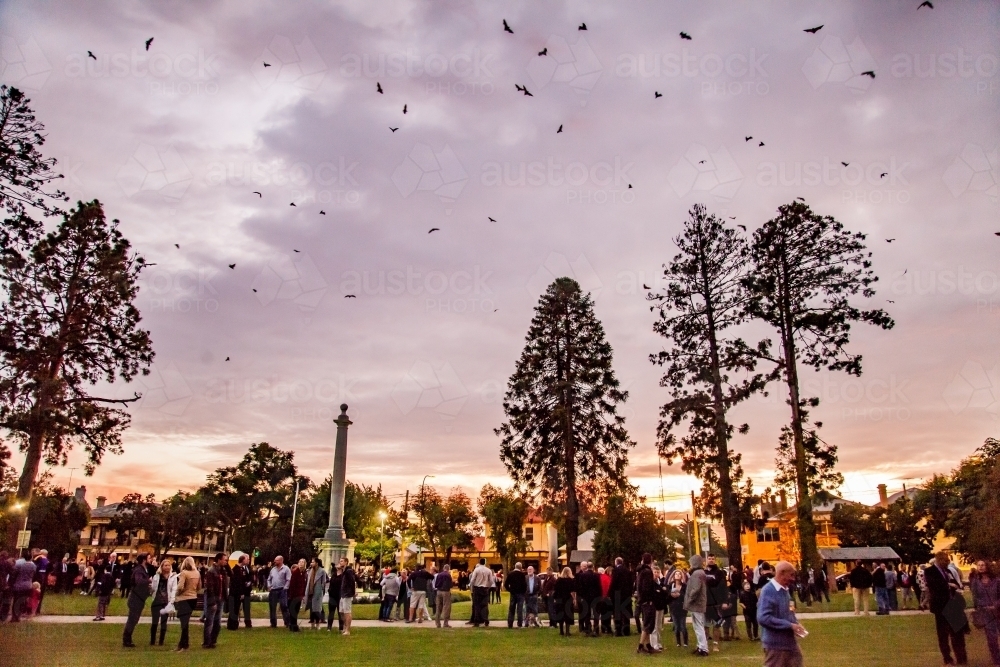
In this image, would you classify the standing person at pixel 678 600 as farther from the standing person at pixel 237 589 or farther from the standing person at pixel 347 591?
the standing person at pixel 237 589

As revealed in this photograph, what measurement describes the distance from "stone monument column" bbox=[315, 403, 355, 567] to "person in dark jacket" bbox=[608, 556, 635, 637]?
15766mm

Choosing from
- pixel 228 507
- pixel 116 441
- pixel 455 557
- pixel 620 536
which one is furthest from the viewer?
pixel 455 557

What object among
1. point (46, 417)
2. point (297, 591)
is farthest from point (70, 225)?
point (297, 591)

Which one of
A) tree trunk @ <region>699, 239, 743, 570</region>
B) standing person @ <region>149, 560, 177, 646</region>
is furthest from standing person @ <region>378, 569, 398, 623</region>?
tree trunk @ <region>699, 239, 743, 570</region>

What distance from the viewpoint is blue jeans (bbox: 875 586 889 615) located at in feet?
78.3

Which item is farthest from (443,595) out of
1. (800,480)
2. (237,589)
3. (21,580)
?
(800,480)

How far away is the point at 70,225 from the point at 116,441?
9.00 metres

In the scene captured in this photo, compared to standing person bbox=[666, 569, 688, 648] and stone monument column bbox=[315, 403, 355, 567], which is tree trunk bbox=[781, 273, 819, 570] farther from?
stone monument column bbox=[315, 403, 355, 567]

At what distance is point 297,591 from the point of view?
60.6 ft

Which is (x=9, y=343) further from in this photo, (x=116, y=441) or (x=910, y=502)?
(x=910, y=502)

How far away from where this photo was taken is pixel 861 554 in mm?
76625

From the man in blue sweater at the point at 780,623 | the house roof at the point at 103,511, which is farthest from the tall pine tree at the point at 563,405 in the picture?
the house roof at the point at 103,511

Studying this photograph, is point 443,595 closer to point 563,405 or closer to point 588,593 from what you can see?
point 588,593

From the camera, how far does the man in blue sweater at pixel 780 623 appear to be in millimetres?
6902
